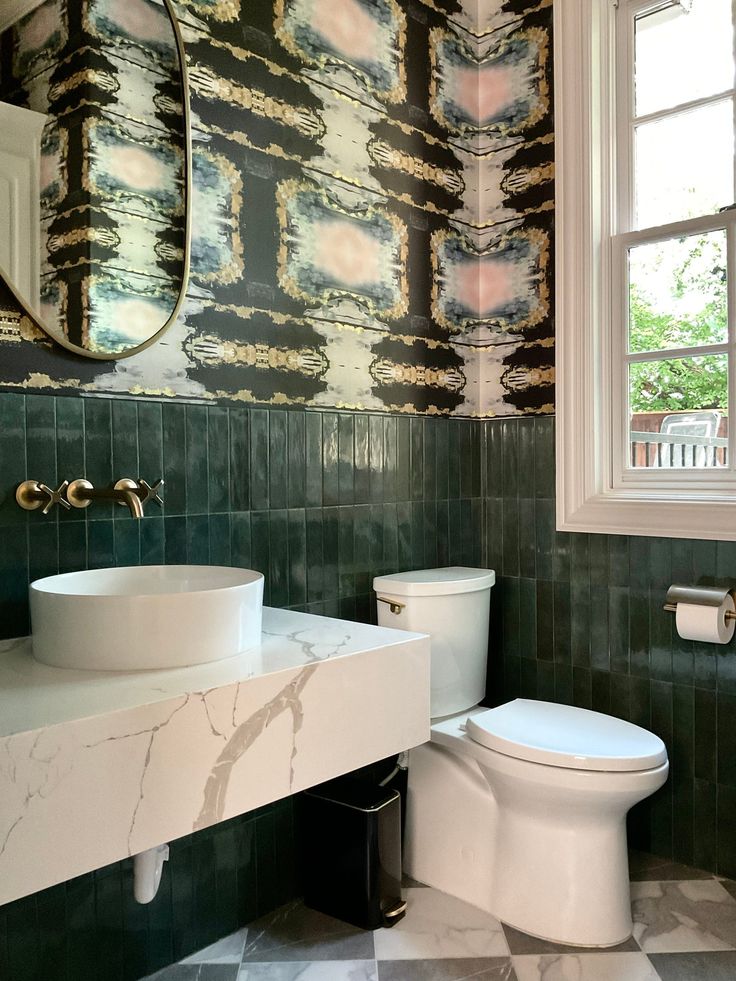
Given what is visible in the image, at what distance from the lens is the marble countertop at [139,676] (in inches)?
41.5

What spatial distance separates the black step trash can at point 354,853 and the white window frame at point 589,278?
96 cm

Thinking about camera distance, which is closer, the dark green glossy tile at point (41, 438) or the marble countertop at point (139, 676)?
the marble countertop at point (139, 676)

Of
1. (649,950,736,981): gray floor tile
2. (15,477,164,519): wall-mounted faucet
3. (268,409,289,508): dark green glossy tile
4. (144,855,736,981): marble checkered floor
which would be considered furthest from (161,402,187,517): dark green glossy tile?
(649,950,736,981): gray floor tile

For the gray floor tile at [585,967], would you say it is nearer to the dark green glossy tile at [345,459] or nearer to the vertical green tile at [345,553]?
the vertical green tile at [345,553]

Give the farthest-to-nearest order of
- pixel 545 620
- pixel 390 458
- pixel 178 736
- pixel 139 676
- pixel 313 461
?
pixel 545 620, pixel 390 458, pixel 313 461, pixel 139 676, pixel 178 736

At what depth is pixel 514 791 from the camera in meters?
1.86

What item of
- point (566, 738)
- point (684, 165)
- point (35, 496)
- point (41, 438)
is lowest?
point (566, 738)

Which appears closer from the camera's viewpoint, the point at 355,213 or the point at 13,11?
the point at 13,11

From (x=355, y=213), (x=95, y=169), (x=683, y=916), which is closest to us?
(x=95, y=169)

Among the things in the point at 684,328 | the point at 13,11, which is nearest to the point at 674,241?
the point at 684,328

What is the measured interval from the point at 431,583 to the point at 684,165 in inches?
53.1

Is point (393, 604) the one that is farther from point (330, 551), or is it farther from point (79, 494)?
point (79, 494)

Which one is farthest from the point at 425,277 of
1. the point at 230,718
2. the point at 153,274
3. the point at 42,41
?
the point at 230,718

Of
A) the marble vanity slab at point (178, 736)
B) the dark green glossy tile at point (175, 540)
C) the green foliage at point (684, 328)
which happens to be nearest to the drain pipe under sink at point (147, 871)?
the marble vanity slab at point (178, 736)
